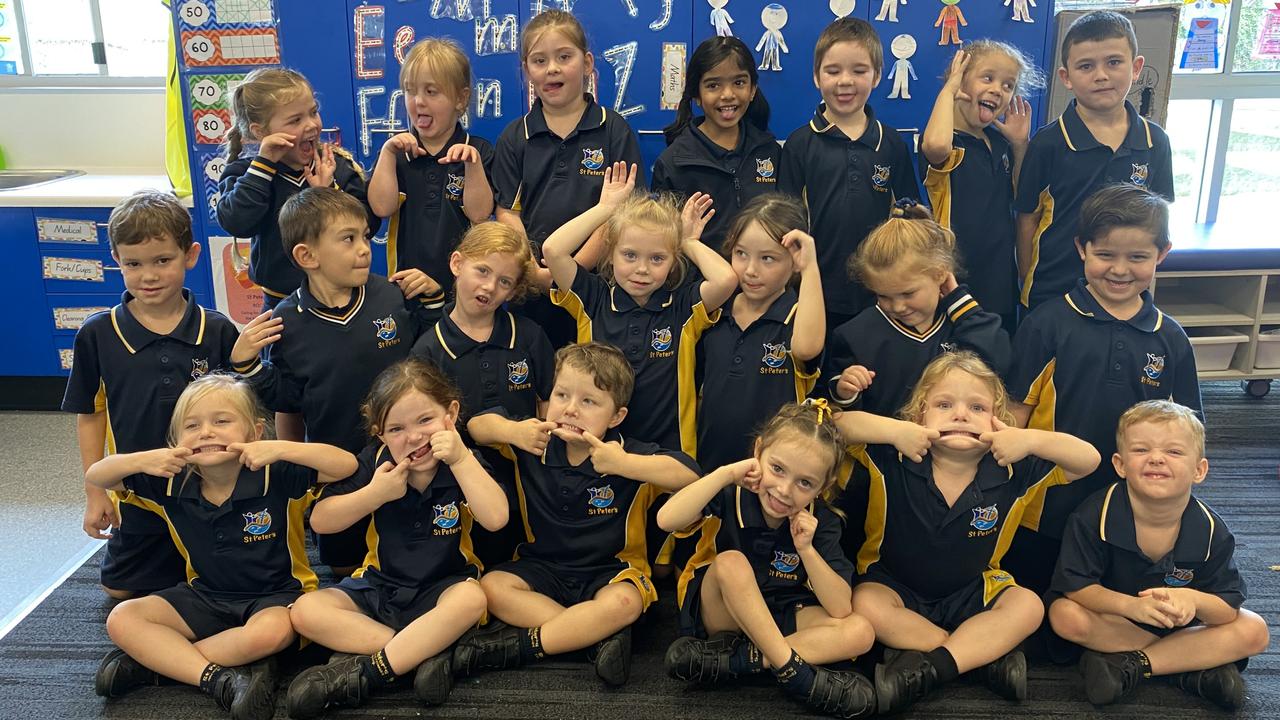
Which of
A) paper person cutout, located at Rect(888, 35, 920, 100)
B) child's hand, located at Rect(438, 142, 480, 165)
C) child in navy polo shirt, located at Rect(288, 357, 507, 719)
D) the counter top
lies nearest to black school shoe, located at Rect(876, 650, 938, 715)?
child in navy polo shirt, located at Rect(288, 357, 507, 719)

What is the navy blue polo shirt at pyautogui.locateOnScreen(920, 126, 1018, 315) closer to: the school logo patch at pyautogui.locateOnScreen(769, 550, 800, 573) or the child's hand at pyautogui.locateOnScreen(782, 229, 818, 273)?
the child's hand at pyautogui.locateOnScreen(782, 229, 818, 273)

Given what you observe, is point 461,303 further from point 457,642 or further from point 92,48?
point 92,48

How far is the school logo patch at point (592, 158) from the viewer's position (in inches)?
108

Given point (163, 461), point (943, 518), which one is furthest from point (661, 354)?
point (163, 461)

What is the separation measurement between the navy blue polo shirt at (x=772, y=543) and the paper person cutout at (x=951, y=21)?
83.2 inches

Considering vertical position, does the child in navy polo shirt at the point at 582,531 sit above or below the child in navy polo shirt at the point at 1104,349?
below

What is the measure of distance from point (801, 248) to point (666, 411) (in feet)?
1.71

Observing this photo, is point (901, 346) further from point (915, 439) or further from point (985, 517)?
point (985, 517)

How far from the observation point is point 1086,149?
268 centimetres

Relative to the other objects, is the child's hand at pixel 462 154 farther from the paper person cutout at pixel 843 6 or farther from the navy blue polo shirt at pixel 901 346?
the paper person cutout at pixel 843 6

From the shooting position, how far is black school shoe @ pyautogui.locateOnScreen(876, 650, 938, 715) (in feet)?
6.59

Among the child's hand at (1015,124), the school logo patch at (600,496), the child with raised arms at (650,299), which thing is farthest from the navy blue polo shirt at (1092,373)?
the school logo patch at (600,496)

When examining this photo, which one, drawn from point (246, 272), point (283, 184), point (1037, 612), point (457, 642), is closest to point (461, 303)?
point (283, 184)

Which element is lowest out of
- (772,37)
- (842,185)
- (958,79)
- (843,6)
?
(842,185)
